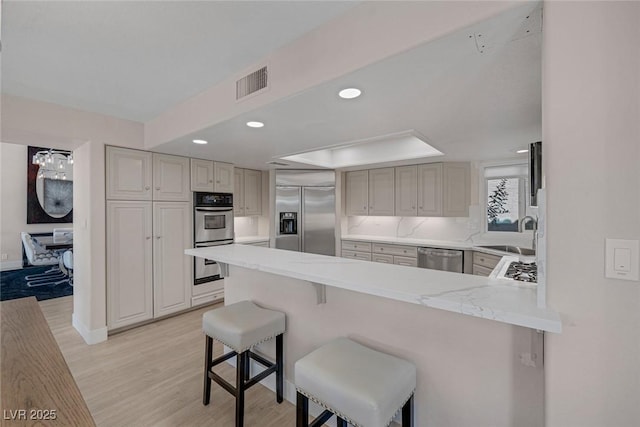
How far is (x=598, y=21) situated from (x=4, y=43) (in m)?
2.90

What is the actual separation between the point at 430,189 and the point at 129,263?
162 inches

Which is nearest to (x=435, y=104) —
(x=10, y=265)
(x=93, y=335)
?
(x=93, y=335)

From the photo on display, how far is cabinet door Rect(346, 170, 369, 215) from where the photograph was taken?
485cm

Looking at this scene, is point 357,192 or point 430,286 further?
point 357,192

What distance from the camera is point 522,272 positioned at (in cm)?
205

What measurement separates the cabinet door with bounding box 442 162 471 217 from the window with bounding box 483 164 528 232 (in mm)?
253

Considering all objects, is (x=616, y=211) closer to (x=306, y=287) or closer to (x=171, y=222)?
(x=306, y=287)

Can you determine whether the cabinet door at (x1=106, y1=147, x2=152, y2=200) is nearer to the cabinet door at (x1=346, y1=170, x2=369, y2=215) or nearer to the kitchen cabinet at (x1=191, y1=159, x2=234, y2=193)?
the kitchen cabinet at (x1=191, y1=159, x2=234, y2=193)

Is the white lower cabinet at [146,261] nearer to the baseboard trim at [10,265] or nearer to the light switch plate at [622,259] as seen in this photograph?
the light switch plate at [622,259]

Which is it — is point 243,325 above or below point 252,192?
below

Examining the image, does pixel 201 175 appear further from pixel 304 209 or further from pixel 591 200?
pixel 591 200

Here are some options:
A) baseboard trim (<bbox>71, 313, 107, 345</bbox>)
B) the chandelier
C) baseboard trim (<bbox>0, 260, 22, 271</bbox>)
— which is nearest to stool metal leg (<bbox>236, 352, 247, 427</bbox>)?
baseboard trim (<bbox>71, 313, 107, 345</bbox>)

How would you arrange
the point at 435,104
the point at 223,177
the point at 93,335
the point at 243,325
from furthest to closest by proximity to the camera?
the point at 223,177
the point at 93,335
the point at 435,104
the point at 243,325

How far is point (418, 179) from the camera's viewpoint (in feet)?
14.0
